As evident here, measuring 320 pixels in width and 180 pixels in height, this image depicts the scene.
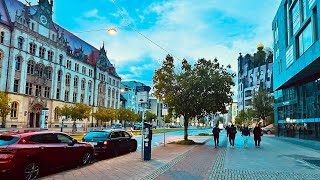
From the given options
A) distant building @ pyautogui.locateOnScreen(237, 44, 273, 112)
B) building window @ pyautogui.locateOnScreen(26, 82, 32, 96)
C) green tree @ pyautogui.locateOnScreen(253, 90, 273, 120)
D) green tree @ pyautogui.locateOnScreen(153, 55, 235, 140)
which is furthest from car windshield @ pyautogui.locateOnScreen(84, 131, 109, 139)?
distant building @ pyautogui.locateOnScreen(237, 44, 273, 112)

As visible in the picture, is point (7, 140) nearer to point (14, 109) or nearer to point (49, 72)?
point (14, 109)

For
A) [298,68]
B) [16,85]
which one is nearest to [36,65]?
[16,85]

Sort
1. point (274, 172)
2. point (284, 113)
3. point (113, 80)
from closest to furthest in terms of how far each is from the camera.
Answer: point (274, 172)
point (284, 113)
point (113, 80)

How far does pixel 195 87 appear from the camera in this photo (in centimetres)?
2422

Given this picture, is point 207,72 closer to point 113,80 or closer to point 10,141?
point 10,141

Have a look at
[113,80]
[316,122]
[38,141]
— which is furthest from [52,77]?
[38,141]

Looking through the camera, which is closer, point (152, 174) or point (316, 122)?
point (152, 174)

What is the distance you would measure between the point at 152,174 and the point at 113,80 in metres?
79.3

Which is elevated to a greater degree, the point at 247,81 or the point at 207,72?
the point at 247,81

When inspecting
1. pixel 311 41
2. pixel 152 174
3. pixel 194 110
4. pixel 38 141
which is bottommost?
pixel 152 174

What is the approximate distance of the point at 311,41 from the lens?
26.4 meters

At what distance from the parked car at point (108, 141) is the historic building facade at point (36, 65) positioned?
23.0 meters

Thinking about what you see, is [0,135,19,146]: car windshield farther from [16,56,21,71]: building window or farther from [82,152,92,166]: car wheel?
[16,56,21,71]: building window

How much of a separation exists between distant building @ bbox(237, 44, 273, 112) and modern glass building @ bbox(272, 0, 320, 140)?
6763cm
